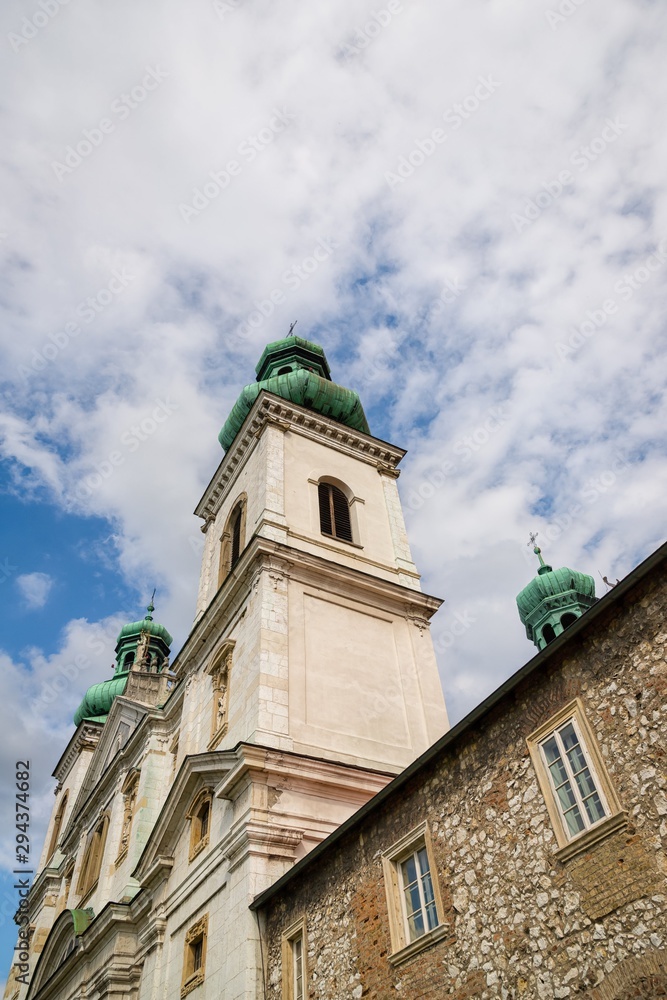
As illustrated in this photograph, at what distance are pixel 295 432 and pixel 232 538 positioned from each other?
3804 millimetres

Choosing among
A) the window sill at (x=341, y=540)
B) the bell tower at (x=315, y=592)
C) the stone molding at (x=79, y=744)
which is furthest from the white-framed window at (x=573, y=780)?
the stone molding at (x=79, y=744)

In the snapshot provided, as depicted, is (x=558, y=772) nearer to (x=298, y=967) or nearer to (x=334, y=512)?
(x=298, y=967)

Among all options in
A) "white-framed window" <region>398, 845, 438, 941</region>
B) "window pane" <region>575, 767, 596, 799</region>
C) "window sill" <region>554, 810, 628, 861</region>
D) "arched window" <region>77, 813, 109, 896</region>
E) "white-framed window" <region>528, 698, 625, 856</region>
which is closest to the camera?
"window sill" <region>554, 810, 628, 861</region>

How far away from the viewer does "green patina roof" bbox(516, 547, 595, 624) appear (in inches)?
1352

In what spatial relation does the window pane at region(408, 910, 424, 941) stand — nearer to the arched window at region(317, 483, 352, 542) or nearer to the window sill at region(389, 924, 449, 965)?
the window sill at region(389, 924, 449, 965)

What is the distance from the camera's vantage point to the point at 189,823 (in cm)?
1684

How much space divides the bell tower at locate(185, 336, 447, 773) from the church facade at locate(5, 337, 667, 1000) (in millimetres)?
70

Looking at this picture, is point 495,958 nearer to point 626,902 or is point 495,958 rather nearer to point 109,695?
point 626,902

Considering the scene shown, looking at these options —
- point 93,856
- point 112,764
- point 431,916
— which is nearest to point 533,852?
point 431,916

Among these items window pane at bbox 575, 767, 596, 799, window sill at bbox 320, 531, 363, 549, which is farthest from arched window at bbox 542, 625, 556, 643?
window pane at bbox 575, 767, 596, 799

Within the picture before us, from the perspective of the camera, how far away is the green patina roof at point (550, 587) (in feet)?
113

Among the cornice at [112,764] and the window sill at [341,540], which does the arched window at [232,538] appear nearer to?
the window sill at [341,540]

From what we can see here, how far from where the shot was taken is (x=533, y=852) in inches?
310

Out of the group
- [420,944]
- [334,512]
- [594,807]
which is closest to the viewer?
[594,807]
